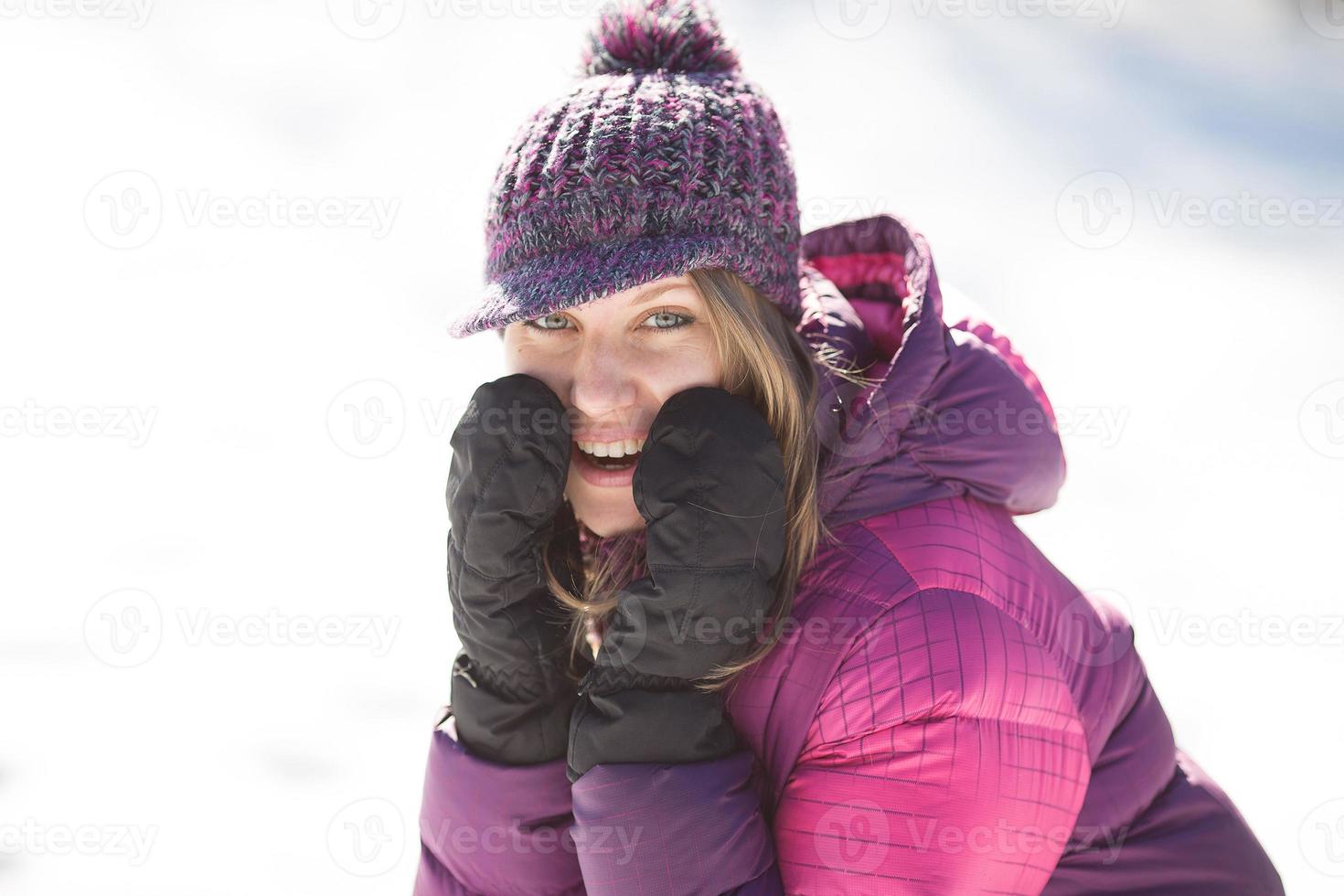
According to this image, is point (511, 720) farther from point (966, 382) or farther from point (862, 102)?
point (862, 102)

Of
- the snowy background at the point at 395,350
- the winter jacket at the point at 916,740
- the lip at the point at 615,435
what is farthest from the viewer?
the snowy background at the point at 395,350

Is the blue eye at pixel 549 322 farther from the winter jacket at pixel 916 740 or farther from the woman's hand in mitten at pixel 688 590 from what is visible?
the winter jacket at pixel 916 740

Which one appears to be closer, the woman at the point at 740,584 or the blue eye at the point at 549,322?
the woman at the point at 740,584

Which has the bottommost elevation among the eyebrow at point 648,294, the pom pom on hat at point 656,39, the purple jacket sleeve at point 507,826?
the purple jacket sleeve at point 507,826

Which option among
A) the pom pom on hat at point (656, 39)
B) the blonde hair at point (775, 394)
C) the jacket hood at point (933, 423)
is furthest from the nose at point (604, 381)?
the pom pom on hat at point (656, 39)

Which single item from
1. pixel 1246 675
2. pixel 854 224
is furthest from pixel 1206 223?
pixel 854 224

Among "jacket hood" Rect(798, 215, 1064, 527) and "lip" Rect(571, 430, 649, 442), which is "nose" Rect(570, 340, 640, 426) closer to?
"lip" Rect(571, 430, 649, 442)

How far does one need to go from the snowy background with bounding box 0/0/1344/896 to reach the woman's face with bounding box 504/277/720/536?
47.1 inches

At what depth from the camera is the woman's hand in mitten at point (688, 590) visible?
3.96 ft

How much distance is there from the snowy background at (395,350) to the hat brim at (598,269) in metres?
1.33

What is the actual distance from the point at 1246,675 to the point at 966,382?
165cm

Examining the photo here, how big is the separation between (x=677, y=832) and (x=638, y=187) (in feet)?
2.54

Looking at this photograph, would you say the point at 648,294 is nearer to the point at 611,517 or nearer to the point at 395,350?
the point at 611,517

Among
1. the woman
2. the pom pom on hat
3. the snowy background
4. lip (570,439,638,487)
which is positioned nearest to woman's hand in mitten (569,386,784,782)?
the woman
